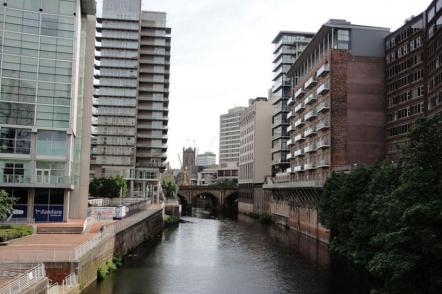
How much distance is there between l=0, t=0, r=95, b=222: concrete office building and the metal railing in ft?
95.5

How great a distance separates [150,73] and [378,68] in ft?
227

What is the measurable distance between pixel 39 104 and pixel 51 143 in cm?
479

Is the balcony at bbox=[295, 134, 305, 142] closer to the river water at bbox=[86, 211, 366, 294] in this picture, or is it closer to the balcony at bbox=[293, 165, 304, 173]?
the balcony at bbox=[293, 165, 304, 173]

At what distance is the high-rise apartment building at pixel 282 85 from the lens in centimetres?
13125

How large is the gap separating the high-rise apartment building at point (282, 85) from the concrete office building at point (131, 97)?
98.8ft

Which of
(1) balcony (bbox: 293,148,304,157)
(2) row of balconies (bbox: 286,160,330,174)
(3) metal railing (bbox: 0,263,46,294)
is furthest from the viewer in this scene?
(1) balcony (bbox: 293,148,304,157)

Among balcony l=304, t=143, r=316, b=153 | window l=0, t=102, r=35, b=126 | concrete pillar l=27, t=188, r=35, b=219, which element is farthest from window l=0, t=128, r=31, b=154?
balcony l=304, t=143, r=316, b=153

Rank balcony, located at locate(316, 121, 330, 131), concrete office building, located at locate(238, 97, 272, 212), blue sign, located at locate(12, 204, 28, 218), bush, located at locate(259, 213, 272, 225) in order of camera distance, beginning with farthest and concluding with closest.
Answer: concrete office building, located at locate(238, 97, 272, 212), bush, located at locate(259, 213, 272, 225), balcony, located at locate(316, 121, 330, 131), blue sign, located at locate(12, 204, 28, 218)

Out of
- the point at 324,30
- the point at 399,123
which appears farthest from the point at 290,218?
the point at 324,30

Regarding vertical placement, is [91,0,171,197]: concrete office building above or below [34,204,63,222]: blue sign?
above

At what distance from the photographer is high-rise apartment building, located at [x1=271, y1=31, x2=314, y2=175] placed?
431ft

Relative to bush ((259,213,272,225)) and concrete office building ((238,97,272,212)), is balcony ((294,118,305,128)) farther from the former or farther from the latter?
concrete office building ((238,97,272,212))

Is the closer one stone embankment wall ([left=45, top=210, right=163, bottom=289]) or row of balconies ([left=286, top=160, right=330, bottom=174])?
stone embankment wall ([left=45, top=210, right=163, bottom=289])

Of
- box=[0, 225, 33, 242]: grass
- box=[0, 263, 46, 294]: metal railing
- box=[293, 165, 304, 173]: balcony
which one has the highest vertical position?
box=[293, 165, 304, 173]: balcony
